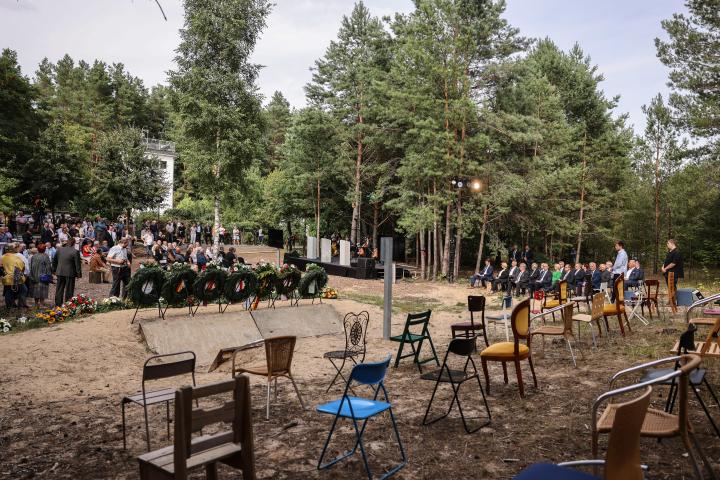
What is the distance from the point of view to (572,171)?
26.0 meters

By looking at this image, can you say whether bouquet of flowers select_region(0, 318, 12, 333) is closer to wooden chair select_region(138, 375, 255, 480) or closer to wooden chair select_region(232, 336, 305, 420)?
wooden chair select_region(232, 336, 305, 420)

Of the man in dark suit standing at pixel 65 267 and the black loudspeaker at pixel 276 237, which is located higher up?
the black loudspeaker at pixel 276 237

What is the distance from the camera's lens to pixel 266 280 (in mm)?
12539

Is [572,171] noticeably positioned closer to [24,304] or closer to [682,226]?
[682,226]

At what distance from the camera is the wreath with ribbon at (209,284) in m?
11.4

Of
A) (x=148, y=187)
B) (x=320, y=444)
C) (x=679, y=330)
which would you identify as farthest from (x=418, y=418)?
(x=148, y=187)

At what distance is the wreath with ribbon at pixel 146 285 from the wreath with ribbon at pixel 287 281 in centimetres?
284

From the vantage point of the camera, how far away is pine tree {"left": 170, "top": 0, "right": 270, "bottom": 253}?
22.6 metres

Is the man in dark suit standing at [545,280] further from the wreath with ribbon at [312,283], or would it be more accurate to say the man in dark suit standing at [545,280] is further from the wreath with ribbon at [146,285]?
the wreath with ribbon at [146,285]

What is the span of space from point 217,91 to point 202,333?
1522 cm

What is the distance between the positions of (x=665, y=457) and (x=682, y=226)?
2716cm

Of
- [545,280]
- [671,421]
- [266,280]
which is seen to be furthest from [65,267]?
[545,280]

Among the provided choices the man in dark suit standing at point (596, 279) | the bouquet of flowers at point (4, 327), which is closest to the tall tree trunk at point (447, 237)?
the man in dark suit standing at point (596, 279)

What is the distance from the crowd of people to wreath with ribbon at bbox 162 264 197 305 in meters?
8.77
